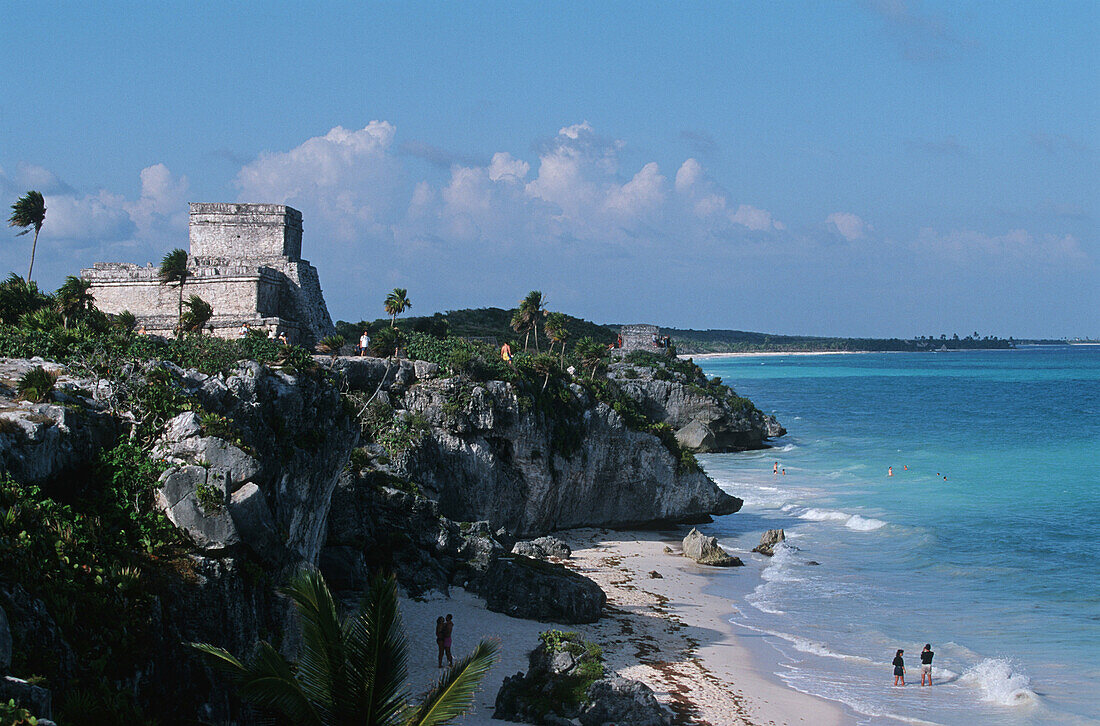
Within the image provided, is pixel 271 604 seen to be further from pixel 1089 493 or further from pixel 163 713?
pixel 1089 493

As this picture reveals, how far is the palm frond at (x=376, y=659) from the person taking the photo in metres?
10.2

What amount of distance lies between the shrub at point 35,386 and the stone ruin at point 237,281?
665 inches

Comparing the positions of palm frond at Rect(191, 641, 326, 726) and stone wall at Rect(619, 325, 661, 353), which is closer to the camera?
palm frond at Rect(191, 641, 326, 726)

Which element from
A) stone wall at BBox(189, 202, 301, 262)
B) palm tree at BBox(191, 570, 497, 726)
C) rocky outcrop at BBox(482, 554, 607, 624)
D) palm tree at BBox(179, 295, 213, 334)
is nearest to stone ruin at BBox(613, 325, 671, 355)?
stone wall at BBox(189, 202, 301, 262)

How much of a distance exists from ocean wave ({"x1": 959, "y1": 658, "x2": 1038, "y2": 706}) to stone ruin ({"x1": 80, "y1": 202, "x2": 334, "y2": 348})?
2367 centimetres

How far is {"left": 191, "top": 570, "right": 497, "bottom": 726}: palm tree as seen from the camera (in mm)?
10117

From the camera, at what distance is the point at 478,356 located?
1277 inches

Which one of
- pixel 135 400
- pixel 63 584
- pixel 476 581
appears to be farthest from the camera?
pixel 476 581

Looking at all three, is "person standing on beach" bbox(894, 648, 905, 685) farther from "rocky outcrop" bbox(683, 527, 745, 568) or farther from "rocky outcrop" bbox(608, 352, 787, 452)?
"rocky outcrop" bbox(608, 352, 787, 452)

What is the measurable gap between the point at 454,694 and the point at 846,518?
32458mm

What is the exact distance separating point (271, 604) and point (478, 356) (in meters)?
18.5

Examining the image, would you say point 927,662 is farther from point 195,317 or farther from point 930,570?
point 195,317

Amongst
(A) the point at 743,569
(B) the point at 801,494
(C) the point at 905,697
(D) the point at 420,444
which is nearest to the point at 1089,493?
(B) the point at 801,494

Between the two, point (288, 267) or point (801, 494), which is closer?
point (288, 267)
